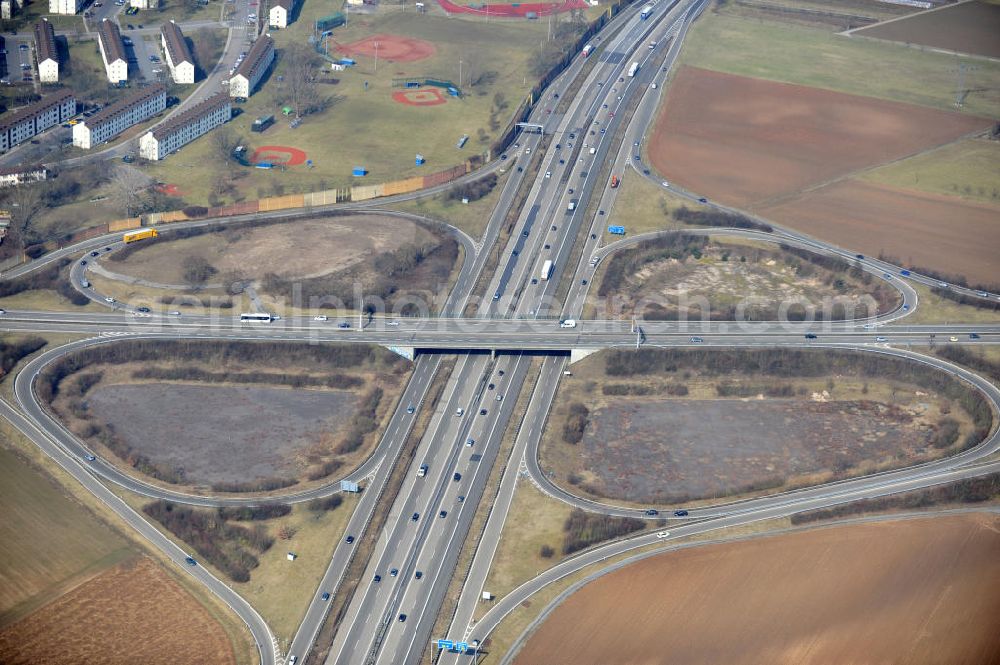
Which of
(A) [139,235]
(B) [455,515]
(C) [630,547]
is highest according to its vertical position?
(A) [139,235]

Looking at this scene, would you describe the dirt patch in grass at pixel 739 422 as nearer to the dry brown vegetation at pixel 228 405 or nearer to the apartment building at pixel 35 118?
the dry brown vegetation at pixel 228 405

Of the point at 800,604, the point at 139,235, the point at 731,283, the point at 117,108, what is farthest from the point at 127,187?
the point at 800,604

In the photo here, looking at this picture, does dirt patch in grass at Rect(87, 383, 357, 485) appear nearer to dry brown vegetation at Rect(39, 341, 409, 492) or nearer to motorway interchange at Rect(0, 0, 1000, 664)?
dry brown vegetation at Rect(39, 341, 409, 492)

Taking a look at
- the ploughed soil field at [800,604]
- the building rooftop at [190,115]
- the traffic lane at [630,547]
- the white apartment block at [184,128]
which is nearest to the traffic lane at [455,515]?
the traffic lane at [630,547]

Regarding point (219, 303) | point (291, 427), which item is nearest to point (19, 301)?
point (219, 303)

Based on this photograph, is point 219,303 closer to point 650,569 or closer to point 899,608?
point 650,569

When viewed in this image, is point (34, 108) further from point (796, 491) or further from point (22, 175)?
point (796, 491)
